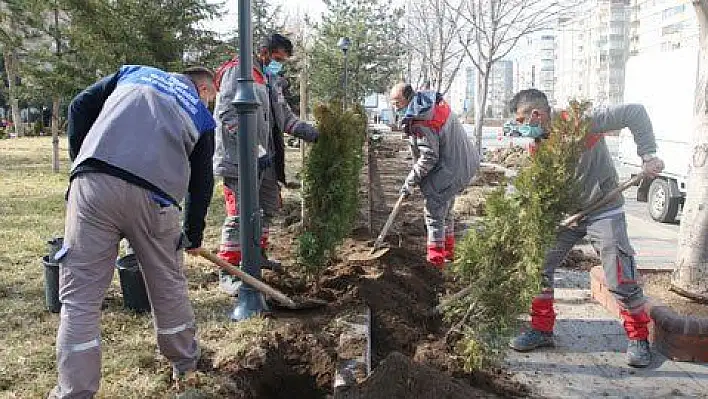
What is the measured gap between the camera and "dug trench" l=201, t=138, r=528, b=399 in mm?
3107

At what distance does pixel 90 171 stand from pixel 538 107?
2993 mm

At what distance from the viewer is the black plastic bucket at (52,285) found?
469 centimetres

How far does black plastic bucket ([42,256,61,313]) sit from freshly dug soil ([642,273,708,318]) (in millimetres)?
4551

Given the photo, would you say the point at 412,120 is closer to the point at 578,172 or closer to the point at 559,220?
the point at 578,172

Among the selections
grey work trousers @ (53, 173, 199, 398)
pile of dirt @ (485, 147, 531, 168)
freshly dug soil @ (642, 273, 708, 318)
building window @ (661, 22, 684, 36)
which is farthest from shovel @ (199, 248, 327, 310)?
building window @ (661, 22, 684, 36)

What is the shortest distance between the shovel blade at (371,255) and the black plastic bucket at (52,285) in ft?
8.79

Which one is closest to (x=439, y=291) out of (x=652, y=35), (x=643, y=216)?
(x=643, y=216)

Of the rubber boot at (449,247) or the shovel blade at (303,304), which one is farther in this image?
the rubber boot at (449,247)

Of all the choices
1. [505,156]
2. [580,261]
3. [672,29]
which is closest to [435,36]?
[505,156]

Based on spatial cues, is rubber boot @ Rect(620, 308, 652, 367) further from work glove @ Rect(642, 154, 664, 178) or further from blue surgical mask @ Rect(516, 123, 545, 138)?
blue surgical mask @ Rect(516, 123, 545, 138)

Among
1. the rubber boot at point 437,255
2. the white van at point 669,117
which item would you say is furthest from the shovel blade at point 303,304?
the white van at point 669,117

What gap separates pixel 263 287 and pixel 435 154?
2571mm

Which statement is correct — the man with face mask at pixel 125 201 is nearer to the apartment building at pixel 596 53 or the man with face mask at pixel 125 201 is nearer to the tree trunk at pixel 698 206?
the tree trunk at pixel 698 206

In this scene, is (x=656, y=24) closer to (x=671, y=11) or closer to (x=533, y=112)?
A: (x=671, y=11)
